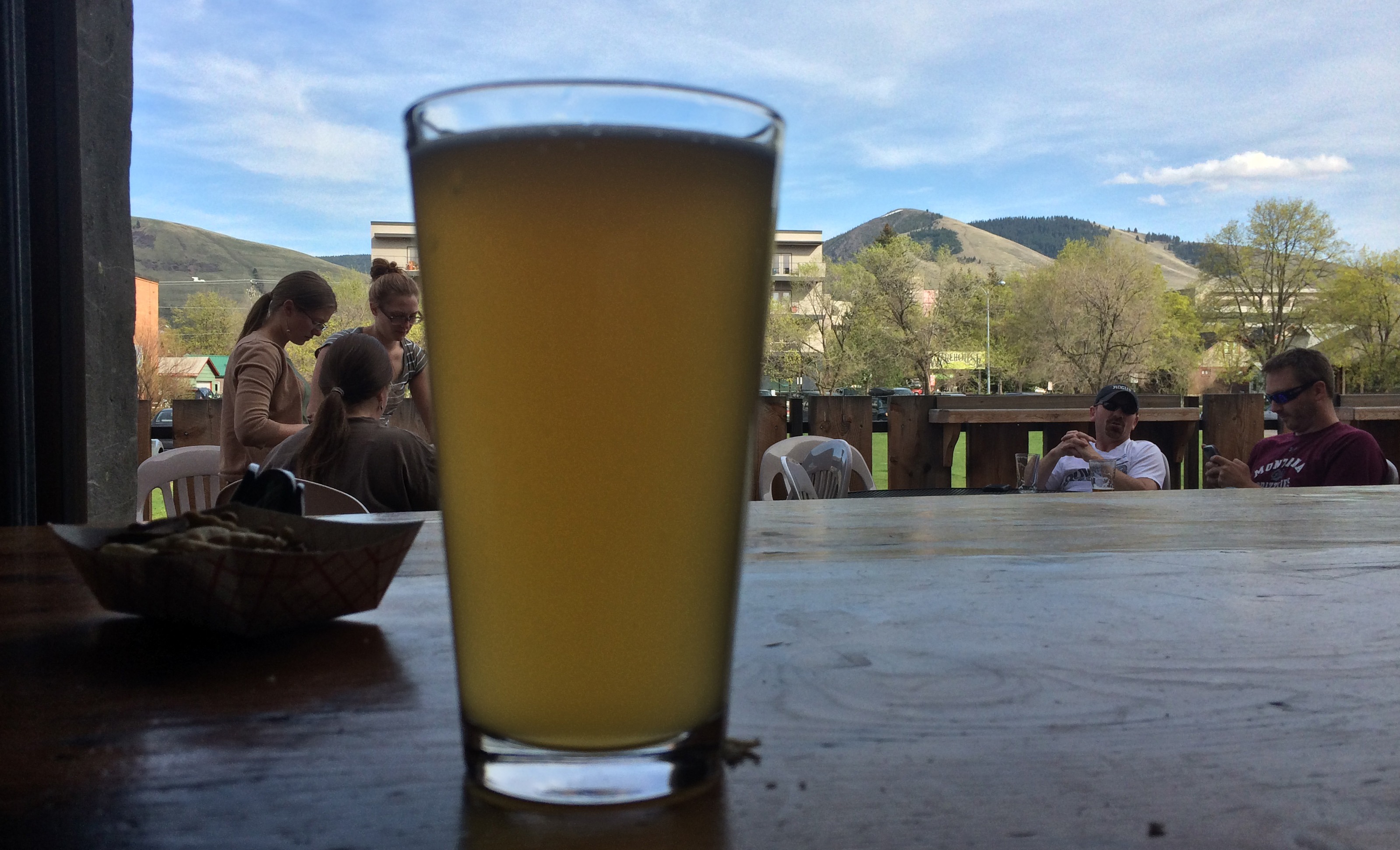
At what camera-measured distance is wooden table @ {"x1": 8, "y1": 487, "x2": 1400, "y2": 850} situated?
1.01 ft

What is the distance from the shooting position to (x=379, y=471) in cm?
298

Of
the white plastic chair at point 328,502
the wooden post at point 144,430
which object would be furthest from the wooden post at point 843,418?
the wooden post at point 144,430

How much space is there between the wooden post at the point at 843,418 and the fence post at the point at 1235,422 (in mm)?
2094

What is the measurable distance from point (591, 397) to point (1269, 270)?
48114mm

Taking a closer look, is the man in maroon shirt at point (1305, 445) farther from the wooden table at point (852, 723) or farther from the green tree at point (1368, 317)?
the green tree at point (1368, 317)

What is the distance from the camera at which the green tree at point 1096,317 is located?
40812mm

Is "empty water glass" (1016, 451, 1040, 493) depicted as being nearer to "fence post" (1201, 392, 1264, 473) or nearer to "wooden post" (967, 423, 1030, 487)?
"wooden post" (967, 423, 1030, 487)

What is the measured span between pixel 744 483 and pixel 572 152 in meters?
0.14

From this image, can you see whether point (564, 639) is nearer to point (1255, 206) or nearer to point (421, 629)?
point (421, 629)

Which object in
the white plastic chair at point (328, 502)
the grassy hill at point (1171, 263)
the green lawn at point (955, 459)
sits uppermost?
the grassy hill at point (1171, 263)

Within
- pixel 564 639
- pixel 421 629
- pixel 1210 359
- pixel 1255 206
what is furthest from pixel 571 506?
pixel 1210 359

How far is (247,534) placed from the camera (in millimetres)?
653

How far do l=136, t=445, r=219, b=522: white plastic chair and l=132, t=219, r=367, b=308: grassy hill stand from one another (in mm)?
80136

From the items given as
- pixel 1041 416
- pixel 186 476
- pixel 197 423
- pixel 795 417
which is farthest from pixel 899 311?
pixel 186 476
